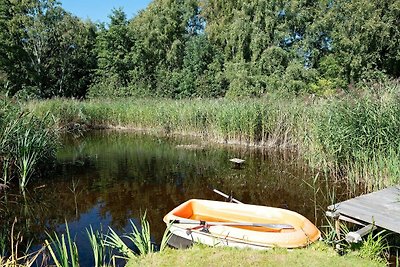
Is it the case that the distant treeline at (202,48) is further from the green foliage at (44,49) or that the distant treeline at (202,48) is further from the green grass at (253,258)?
the green grass at (253,258)

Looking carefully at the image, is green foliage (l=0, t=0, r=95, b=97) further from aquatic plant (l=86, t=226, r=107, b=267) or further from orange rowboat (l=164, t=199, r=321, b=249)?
aquatic plant (l=86, t=226, r=107, b=267)

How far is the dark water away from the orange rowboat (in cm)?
68

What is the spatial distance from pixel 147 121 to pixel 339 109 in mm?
10581

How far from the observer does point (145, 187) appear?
299 inches

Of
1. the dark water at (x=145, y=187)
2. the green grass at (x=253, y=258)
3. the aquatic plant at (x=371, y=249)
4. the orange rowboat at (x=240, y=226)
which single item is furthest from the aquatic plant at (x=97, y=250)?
the aquatic plant at (x=371, y=249)

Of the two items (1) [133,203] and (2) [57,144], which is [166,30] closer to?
(2) [57,144]

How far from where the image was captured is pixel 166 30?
27.1m

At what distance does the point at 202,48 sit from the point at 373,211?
22736 mm

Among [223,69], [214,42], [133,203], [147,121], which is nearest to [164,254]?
[133,203]

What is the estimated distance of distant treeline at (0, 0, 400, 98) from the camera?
20.5m

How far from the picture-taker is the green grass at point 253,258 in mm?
3666

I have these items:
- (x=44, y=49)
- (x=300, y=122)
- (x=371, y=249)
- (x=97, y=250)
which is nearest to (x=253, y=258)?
(x=371, y=249)

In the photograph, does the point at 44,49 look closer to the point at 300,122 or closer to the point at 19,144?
the point at 19,144

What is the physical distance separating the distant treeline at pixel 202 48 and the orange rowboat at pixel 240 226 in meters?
15.8
